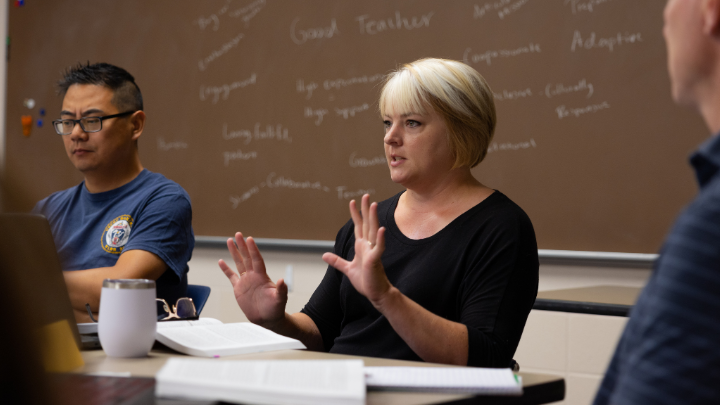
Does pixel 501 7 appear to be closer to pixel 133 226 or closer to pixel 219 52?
pixel 219 52

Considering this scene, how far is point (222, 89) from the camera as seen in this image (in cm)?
316

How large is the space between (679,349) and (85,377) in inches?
29.5

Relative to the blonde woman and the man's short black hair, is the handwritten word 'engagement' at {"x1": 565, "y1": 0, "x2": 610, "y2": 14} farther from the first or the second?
the man's short black hair

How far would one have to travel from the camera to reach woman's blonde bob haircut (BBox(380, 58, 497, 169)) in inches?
62.6

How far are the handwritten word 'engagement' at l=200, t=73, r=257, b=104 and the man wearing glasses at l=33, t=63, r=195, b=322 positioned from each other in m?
0.81

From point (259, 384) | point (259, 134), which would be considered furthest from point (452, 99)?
point (259, 134)

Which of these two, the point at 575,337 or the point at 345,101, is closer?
the point at 575,337

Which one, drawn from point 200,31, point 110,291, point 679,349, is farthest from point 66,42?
point 679,349

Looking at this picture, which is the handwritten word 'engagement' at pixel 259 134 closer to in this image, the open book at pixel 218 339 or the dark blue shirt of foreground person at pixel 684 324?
the open book at pixel 218 339

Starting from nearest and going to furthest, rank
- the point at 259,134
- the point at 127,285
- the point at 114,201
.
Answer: the point at 127,285, the point at 114,201, the point at 259,134

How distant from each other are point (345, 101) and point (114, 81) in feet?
3.21

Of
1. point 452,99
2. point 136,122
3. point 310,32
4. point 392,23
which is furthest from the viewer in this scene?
point 310,32

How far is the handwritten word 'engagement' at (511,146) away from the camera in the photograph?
2.42 meters

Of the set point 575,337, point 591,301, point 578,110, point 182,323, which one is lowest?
point 575,337
